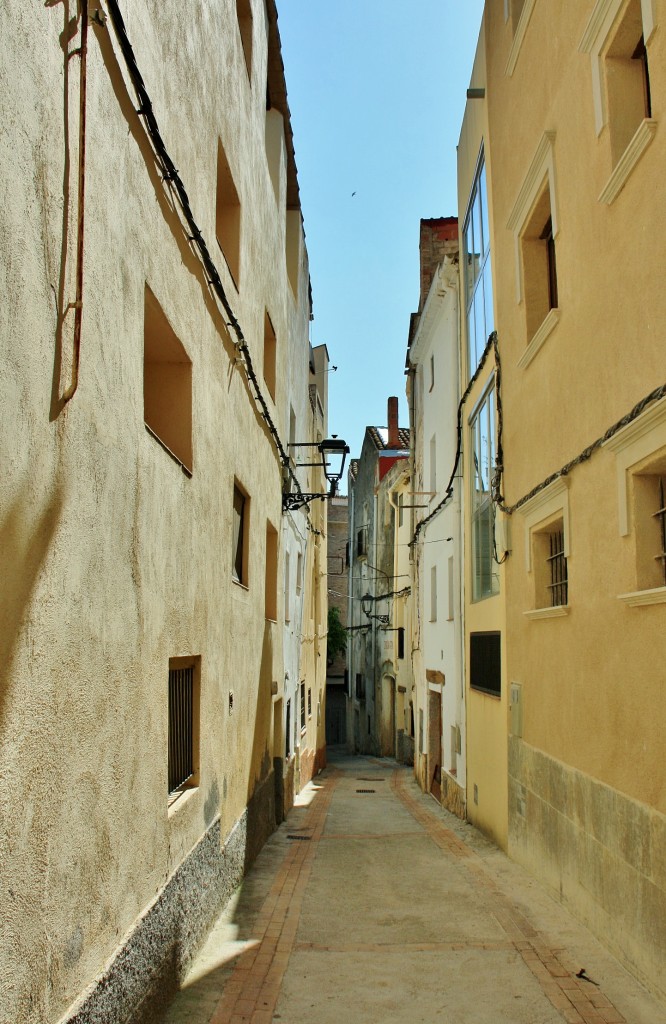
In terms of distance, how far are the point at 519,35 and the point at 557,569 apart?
5.58m

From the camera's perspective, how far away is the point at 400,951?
644 cm

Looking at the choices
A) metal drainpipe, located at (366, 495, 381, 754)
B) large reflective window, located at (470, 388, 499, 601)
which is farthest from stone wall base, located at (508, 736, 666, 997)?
metal drainpipe, located at (366, 495, 381, 754)

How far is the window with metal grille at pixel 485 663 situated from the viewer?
36.3 ft

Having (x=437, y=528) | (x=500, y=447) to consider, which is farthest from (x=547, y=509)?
(x=437, y=528)

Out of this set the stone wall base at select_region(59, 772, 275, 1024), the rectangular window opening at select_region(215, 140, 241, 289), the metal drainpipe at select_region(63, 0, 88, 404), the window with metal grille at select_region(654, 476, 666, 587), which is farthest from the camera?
the rectangular window opening at select_region(215, 140, 241, 289)

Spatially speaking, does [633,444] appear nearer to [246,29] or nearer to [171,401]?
[171,401]

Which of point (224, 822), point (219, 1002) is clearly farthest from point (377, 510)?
point (219, 1002)

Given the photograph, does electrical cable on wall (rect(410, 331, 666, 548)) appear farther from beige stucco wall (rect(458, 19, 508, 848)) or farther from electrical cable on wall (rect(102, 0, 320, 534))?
electrical cable on wall (rect(102, 0, 320, 534))

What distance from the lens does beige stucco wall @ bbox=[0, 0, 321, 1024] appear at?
324 cm

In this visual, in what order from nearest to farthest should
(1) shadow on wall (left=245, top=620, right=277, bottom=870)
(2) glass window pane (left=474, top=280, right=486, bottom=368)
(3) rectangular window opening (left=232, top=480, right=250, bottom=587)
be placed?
(3) rectangular window opening (left=232, top=480, right=250, bottom=587)
(1) shadow on wall (left=245, top=620, right=277, bottom=870)
(2) glass window pane (left=474, top=280, right=486, bottom=368)

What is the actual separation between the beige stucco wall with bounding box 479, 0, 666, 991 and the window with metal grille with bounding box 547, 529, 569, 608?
294 millimetres

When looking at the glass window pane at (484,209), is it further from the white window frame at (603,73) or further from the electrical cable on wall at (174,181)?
the white window frame at (603,73)

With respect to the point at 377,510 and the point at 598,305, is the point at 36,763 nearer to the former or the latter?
the point at 598,305

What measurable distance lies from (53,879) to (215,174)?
5.93m
